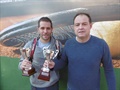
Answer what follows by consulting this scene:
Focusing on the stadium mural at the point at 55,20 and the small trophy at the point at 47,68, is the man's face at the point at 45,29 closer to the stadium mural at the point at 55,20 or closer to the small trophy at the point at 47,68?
the small trophy at the point at 47,68

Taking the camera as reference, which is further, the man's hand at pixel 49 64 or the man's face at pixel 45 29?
the man's face at pixel 45 29

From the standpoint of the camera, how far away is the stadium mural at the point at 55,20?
87.9 inches

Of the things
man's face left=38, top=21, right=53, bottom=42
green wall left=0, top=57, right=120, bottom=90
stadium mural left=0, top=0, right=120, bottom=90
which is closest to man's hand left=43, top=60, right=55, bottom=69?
man's face left=38, top=21, right=53, bottom=42

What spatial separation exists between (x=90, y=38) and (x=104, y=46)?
153mm

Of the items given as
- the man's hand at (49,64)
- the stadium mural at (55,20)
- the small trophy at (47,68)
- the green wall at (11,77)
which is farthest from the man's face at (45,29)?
the green wall at (11,77)

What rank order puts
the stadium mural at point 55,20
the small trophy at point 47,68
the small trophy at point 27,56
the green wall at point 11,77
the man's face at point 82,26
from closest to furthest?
1. the man's face at point 82,26
2. the small trophy at point 47,68
3. the small trophy at point 27,56
4. the stadium mural at point 55,20
5. the green wall at point 11,77

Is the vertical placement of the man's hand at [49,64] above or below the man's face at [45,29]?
below

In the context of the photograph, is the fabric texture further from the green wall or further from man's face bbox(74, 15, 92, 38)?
the green wall

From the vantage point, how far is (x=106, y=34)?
2248 mm

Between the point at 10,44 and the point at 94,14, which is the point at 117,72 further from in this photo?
the point at 10,44

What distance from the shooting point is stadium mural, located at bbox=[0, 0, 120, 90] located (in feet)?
7.32

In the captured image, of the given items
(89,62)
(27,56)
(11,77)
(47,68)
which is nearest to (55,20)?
(27,56)

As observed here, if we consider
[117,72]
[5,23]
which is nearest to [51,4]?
[5,23]

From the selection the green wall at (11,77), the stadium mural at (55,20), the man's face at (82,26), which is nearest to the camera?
the man's face at (82,26)
